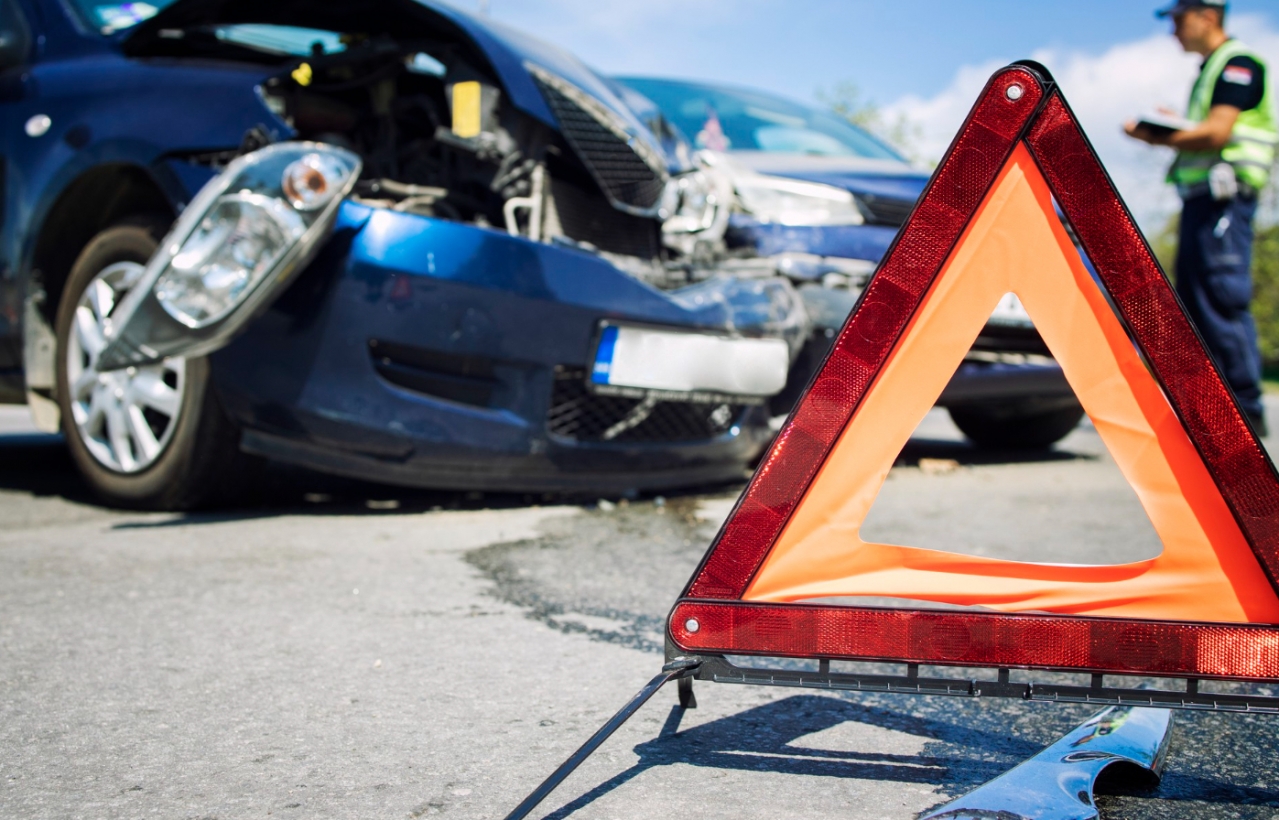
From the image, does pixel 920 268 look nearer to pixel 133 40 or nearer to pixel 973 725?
pixel 973 725

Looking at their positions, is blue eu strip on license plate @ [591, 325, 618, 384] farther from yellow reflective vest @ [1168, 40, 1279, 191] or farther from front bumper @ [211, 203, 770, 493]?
yellow reflective vest @ [1168, 40, 1279, 191]

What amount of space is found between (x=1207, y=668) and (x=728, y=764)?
25.7 inches

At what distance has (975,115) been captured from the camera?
5.53 ft

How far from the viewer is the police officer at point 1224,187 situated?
16.0 feet

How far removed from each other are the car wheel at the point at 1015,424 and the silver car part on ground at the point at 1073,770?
160 inches

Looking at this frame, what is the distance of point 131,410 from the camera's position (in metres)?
3.54

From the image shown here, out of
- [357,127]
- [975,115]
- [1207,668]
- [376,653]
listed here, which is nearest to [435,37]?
[357,127]

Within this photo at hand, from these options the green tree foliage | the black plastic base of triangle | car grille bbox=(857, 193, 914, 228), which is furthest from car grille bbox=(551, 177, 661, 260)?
the green tree foliage

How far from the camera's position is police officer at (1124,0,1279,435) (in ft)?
16.0

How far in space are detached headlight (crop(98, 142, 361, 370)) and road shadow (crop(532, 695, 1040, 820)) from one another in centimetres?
169

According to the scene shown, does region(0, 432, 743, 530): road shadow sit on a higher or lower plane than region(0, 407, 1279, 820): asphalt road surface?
lower

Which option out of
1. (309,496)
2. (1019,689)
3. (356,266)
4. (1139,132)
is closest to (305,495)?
(309,496)

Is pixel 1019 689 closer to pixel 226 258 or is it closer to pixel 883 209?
pixel 226 258

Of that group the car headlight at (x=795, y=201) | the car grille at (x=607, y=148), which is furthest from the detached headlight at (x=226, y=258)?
the car headlight at (x=795, y=201)
